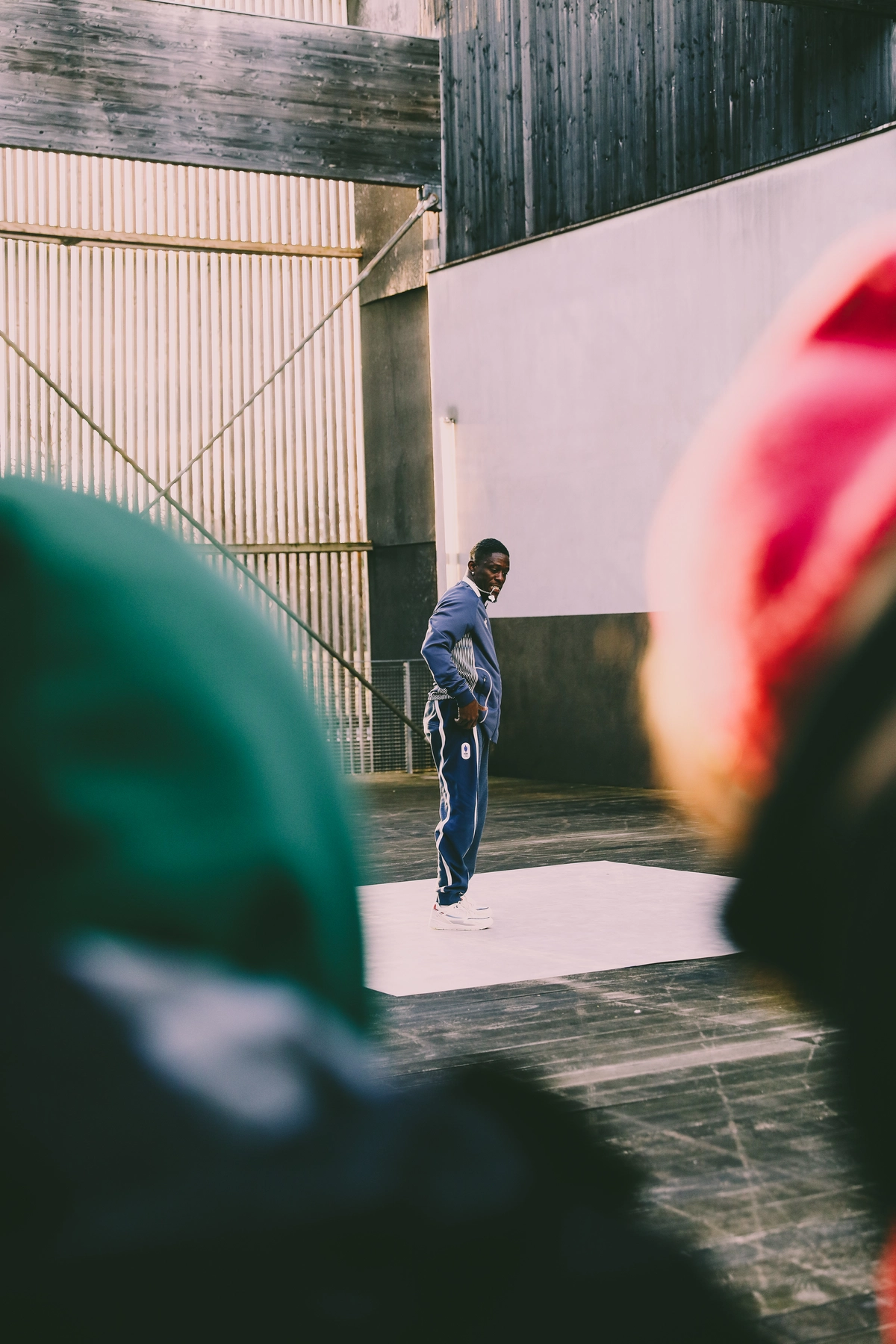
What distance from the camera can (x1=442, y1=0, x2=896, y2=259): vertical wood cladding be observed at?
39.6ft

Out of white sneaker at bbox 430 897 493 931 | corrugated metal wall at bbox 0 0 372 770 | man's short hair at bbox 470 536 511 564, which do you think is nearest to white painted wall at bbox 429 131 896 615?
corrugated metal wall at bbox 0 0 372 770

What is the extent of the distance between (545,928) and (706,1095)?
273 cm

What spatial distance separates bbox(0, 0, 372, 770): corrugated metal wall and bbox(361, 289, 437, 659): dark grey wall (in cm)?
18

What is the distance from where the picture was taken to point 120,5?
1380cm

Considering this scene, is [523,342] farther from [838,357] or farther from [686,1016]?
[838,357]

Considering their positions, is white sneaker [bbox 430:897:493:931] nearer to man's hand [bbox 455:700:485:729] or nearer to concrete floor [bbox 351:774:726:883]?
man's hand [bbox 455:700:485:729]

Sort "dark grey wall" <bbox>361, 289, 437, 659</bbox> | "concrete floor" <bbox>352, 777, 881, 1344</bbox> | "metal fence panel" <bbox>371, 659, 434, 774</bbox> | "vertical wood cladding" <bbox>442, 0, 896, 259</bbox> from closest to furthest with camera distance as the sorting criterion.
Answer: "concrete floor" <bbox>352, 777, 881, 1344</bbox>
"vertical wood cladding" <bbox>442, 0, 896, 259</bbox>
"metal fence panel" <bbox>371, 659, 434, 774</bbox>
"dark grey wall" <bbox>361, 289, 437, 659</bbox>

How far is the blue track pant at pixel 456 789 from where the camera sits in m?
6.85

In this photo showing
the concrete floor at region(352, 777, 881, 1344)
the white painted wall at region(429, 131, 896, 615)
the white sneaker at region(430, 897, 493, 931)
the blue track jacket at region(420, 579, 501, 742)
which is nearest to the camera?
the concrete floor at region(352, 777, 881, 1344)

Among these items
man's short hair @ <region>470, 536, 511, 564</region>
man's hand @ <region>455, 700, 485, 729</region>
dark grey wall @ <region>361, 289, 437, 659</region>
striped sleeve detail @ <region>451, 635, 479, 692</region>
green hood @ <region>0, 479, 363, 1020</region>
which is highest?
dark grey wall @ <region>361, 289, 437, 659</region>

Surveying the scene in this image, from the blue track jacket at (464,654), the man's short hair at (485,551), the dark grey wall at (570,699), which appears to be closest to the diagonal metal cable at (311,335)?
the dark grey wall at (570,699)

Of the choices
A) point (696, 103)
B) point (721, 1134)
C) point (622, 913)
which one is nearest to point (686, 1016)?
point (721, 1134)

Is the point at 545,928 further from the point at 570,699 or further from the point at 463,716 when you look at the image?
the point at 570,699

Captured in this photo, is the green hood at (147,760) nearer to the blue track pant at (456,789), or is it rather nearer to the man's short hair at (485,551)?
the blue track pant at (456,789)
